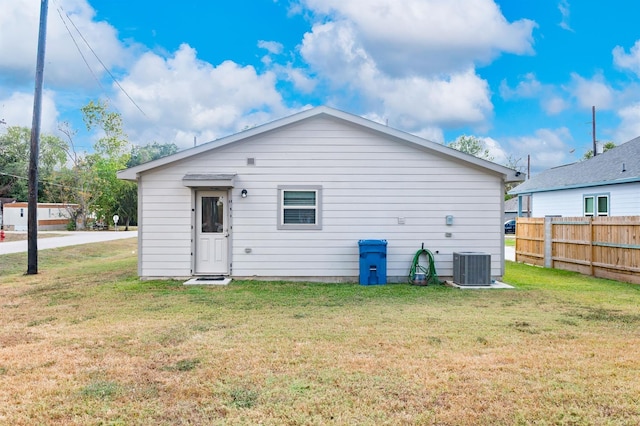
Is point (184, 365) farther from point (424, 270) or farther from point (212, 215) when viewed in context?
point (424, 270)

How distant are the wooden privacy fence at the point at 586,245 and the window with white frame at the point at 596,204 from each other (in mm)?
2953

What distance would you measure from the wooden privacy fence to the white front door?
912 centimetres

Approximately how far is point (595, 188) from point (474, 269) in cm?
918

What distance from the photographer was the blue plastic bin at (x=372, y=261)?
30.5 feet

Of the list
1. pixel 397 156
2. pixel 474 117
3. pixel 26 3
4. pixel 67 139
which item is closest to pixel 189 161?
pixel 397 156

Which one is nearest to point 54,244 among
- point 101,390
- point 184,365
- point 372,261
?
point 372,261

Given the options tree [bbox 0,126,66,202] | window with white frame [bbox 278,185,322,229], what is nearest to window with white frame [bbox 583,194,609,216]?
window with white frame [bbox 278,185,322,229]

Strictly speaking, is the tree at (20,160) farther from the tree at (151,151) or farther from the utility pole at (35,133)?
the utility pole at (35,133)

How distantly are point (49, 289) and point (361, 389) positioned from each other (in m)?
8.02

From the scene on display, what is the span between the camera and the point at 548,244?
13164 millimetres

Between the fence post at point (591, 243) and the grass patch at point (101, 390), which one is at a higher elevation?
the fence post at point (591, 243)

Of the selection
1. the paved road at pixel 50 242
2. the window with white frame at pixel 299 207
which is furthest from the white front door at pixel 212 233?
the paved road at pixel 50 242

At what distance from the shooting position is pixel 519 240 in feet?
49.2

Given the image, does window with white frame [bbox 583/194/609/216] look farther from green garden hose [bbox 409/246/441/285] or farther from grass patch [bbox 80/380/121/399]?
grass patch [bbox 80/380/121/399]
